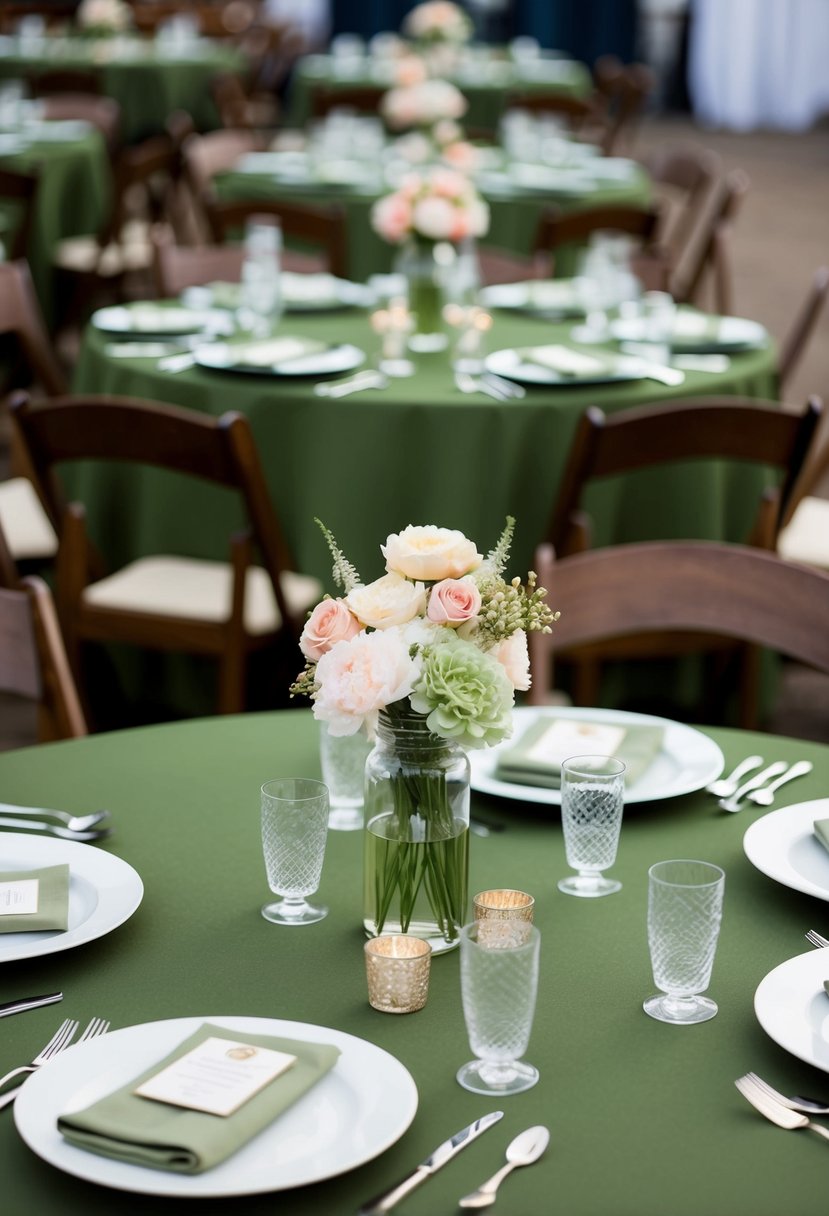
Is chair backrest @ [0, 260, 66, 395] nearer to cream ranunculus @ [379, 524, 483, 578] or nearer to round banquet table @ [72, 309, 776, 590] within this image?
round banquet table @ [72, 309, 776, 590]

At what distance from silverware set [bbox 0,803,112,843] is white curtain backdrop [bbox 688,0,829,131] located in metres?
14.7

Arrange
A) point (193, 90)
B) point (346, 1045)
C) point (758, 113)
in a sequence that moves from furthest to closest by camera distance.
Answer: point (758, 113), point (193, 90), point (346, 1045)

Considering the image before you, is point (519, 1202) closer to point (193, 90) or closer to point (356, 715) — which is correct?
point (356, 715)

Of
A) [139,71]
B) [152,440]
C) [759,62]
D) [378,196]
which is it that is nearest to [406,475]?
[152,440]

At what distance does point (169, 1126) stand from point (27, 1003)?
286 millimetres

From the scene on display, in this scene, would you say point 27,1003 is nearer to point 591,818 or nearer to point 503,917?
point 503,917

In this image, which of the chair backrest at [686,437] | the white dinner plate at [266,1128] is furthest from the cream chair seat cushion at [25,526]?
the white dinner plate at [266,1128]

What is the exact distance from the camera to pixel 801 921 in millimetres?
1542

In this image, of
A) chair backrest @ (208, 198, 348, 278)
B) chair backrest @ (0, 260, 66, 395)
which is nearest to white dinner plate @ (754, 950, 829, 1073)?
chair backrest @ (0, 260, 66, 395)

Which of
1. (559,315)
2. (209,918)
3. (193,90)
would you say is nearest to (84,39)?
(193,90)

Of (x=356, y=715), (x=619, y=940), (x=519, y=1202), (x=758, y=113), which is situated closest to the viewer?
(x=519, y=1202)

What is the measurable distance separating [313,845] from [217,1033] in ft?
0.90

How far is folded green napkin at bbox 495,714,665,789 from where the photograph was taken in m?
1.80

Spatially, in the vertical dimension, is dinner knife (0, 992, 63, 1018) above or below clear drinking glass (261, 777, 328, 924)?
below
